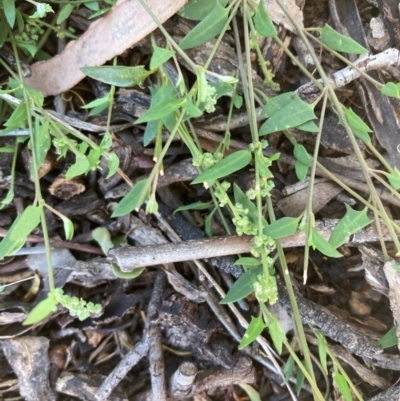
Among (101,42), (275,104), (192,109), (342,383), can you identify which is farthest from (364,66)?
(342,383)

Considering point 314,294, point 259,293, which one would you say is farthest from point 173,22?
point 314,294

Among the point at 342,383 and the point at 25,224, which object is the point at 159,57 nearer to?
the point at 25,224

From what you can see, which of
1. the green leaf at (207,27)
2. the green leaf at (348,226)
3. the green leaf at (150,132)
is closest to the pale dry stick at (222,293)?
the green leaf at (150,132)

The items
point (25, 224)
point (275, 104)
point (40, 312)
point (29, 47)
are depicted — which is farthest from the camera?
point (29, 47)

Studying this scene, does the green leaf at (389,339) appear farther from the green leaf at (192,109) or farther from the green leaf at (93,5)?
the green leaf at (93,5)

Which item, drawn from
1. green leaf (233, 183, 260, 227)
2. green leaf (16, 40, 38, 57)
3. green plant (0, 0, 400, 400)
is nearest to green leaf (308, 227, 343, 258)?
green plant (0, 0, 400, 400)

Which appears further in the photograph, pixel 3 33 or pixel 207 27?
pixel 3 33

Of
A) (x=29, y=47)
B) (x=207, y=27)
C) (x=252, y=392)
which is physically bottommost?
(x=252, y=392)

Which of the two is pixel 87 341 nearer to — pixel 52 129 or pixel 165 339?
pixel 165 339

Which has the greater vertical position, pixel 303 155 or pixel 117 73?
pixel 117 73
